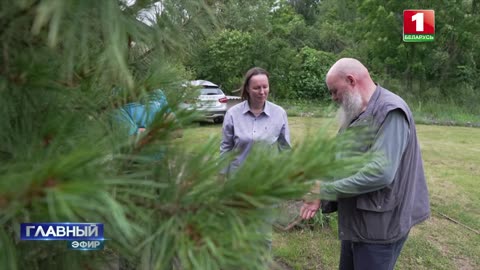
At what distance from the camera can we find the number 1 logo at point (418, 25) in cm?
1845

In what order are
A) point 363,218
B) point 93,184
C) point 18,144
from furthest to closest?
point 363,218 → point 18,144 → point 93,184

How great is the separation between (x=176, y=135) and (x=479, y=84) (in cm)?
2206

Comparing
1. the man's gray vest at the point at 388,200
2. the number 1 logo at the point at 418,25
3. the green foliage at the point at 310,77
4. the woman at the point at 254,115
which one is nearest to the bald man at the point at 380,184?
the man's gray vest at the point at 388,200

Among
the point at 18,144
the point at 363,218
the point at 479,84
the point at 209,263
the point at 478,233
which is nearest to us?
the point at 209,263

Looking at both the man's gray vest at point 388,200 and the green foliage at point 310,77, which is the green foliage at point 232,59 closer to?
the green foliage at point 310,77

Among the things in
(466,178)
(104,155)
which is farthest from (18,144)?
(466,178)

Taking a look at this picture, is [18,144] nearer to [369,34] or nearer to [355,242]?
[355,242]

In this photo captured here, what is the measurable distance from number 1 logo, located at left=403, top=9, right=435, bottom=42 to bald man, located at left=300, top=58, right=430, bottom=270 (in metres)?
17.3

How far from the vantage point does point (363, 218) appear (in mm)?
2283
